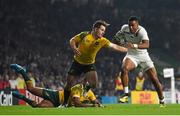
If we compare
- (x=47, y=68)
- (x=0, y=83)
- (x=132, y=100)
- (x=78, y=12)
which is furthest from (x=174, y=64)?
(x=0, y=83)

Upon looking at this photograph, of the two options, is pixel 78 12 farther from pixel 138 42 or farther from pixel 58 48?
pixel 138 42

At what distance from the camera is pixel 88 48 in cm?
1298

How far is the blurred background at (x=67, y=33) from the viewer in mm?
32562

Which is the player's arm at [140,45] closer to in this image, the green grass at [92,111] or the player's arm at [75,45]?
the player's arm at [75,45]

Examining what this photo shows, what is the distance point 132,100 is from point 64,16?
14.7 meters

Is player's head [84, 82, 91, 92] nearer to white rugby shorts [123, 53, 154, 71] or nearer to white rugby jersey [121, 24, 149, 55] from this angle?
white rugby shorts [123, 53, 154, 71]

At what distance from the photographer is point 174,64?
3850cm

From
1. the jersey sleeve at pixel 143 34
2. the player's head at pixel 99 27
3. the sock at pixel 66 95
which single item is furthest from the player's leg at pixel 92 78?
the jersey sleeve at pixel 143 34

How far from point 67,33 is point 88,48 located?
80.0 ft

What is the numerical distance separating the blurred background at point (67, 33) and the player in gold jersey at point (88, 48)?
16142mm

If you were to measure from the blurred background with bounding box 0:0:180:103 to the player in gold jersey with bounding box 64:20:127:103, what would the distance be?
16.1 metres

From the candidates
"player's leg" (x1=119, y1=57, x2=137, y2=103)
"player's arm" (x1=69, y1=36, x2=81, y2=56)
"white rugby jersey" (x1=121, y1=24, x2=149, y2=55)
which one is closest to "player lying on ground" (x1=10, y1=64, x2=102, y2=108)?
"player's leg" (x1=119, y1=57, x2=137, y2=103)

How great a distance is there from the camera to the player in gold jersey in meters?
12.8

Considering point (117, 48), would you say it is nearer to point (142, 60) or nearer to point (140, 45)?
point (140, 45)
